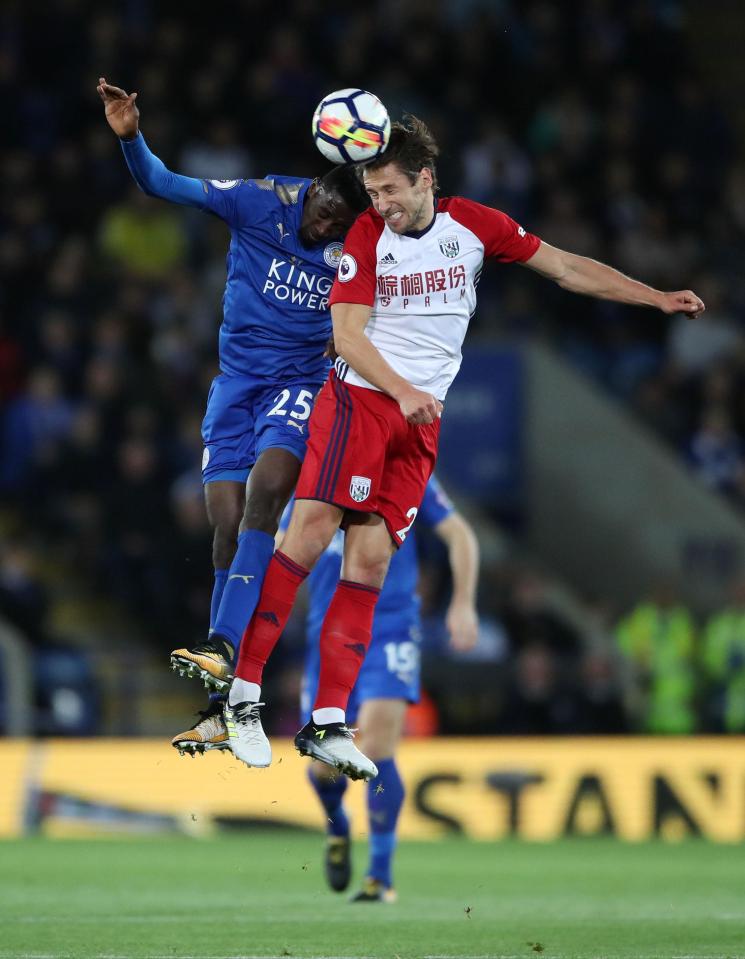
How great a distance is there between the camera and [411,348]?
823 cm

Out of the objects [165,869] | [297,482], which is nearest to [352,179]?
[297,482]

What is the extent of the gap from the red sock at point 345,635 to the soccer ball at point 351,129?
1.85m

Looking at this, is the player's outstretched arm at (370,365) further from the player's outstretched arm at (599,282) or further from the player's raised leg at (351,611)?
the player's outstretched arm at (599,282)

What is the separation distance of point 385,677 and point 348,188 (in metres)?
3.41

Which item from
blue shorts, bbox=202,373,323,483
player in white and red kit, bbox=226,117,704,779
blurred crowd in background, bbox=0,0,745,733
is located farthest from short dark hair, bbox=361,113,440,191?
blurred crowd in background, bbox=0,0,745,733

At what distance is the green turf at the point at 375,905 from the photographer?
340 inches

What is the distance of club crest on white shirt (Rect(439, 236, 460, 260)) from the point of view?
8172mm

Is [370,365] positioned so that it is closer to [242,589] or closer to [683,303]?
[242,589]

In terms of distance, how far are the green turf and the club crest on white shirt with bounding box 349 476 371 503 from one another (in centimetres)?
197

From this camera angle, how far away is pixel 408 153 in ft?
26.2

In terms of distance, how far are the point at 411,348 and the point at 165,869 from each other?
5.82 meters

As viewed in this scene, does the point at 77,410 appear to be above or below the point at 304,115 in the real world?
below

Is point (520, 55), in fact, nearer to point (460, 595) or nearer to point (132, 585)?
point (132, 585)

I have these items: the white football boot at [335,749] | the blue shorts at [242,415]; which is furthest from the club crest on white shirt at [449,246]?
the white football boot at [335,749]
